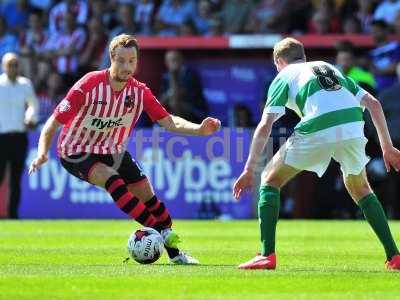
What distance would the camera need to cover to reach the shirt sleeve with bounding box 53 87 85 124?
1099cm

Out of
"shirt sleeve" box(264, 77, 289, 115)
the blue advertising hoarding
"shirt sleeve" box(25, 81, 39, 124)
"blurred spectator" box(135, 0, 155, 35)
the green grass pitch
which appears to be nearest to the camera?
the green grass pitch

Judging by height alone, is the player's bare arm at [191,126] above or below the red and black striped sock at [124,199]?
above

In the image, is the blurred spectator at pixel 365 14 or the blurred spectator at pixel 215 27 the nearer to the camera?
the blurred spectator at pixel 365 14

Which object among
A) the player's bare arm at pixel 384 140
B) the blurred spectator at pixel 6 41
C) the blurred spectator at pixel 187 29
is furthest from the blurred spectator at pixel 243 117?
the player's bare arm at pixel 384 140

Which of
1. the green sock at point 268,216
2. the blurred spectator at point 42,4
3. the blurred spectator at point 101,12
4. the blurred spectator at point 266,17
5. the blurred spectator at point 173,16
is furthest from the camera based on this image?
the blurred spectator at point 42,4

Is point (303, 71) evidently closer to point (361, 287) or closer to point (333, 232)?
point (361, 287)

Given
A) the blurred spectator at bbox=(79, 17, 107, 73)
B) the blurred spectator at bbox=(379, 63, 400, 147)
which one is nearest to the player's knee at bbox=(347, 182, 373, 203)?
the blurred spectator at bbox=(379, 63, 400, 147)

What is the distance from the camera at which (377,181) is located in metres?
20.6

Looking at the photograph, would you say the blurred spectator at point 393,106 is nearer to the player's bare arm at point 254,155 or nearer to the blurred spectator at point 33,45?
the blurred spectator at point 33,45

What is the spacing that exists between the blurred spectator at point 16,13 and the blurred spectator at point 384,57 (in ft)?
27.6

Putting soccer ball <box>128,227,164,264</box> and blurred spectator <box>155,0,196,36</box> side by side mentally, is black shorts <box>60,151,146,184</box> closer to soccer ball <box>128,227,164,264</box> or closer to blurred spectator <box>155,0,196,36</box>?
soccer ball <box>128,227,164,264</box>

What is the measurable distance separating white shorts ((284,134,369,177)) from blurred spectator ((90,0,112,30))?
1474 cm

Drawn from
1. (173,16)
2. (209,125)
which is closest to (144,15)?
(173,16)

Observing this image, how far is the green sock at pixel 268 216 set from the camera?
1009 centimetres
